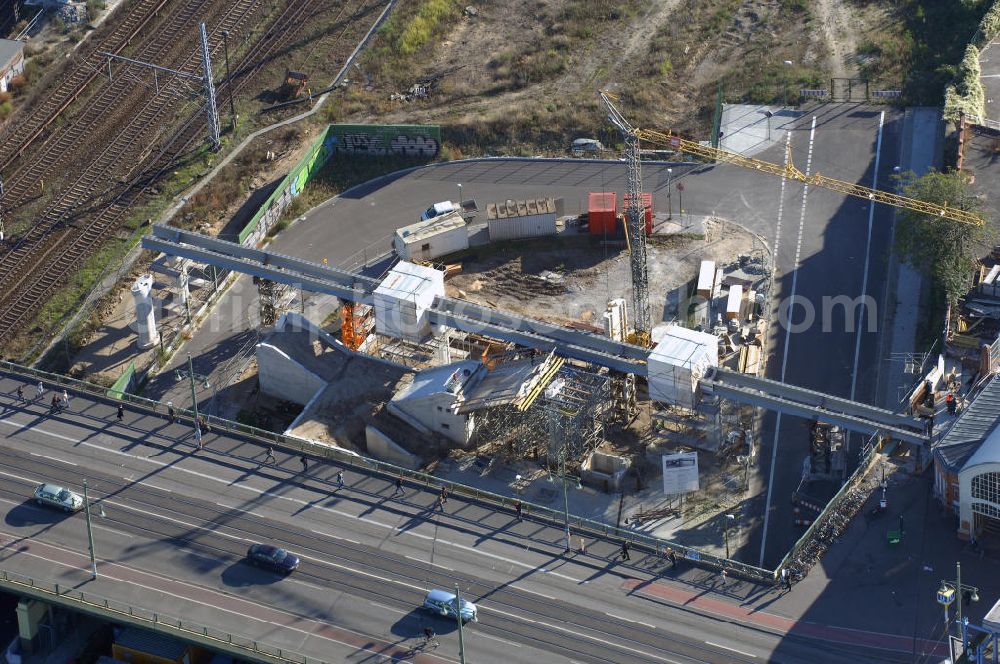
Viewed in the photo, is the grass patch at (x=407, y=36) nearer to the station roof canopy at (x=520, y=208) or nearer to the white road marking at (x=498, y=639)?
the station roof canopy at (x=520, y=208)

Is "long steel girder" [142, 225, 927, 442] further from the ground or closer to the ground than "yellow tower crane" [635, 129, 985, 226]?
closer to the ground

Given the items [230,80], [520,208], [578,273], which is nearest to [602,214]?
[578,273]

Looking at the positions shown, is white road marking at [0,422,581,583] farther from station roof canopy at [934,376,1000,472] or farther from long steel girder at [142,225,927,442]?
station roof canopy at [934,376,1000,472]

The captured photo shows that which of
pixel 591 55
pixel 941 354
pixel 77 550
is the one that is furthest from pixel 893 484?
pixel 591 55

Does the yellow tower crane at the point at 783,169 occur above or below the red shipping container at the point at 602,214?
above

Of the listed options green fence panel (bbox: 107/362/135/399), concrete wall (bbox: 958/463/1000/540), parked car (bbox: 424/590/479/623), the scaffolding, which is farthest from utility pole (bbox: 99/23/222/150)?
concrete wall (bbox: 958/463/1000/540)

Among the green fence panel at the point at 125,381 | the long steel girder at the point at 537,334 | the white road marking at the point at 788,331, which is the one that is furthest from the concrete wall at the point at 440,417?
the green fence panel at the point at 125,381
